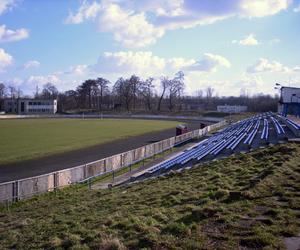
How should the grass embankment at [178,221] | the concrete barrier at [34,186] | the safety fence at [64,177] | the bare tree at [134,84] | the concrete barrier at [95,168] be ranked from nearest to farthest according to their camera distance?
the grass embankment at [178,221] < the safety fence at [64,177] < the concrete barrier at [34,186] < the concrete barrier at [95,168] < the bare tree at [134,84]

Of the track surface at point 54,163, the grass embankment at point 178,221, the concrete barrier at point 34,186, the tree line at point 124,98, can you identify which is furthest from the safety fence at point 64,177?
the tree line at point 124,98

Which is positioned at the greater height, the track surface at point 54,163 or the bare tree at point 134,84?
the bare tree at point 134,84

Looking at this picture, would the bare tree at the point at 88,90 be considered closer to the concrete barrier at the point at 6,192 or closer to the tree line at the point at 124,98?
the tree line at the point at 124,98

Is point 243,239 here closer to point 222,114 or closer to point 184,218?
point 184,218

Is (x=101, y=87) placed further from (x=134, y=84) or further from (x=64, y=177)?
(x=64, y=177)

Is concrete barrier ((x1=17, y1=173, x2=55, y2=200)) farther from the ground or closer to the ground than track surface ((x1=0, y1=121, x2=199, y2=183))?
farther from the ground

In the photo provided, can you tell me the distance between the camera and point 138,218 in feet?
28.5

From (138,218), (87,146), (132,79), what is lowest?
(87,146)

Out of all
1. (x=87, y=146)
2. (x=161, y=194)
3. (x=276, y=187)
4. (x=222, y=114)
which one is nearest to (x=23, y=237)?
(x=161, y=194)

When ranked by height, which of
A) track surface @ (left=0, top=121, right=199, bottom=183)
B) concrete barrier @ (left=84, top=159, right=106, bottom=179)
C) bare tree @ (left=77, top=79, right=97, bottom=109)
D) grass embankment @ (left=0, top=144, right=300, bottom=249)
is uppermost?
bare tree @ (left=77, top=79, right=97, bottom=109)

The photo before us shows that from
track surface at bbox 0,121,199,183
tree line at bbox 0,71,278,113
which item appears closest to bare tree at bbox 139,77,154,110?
tree line at bbox 0,71,278,113

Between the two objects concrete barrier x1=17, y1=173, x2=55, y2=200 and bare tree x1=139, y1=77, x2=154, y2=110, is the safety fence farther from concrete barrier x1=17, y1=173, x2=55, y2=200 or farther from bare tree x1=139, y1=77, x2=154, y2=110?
bare tree x1=139, y1=77, x2=154, y2=110

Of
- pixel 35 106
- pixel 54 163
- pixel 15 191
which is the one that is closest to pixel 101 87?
pixel 35 106

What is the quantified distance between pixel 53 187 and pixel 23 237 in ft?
32.2
